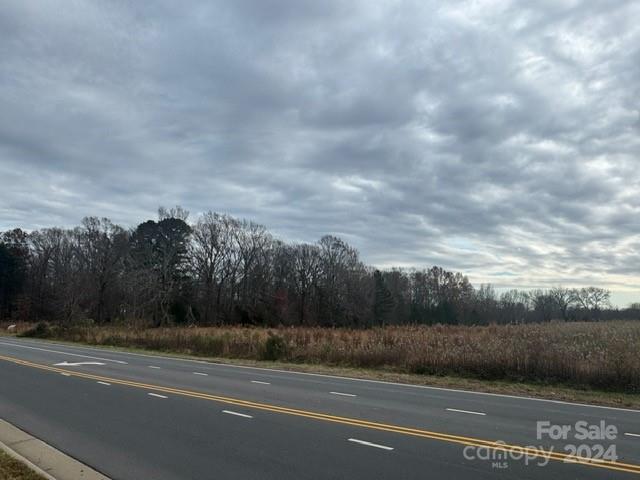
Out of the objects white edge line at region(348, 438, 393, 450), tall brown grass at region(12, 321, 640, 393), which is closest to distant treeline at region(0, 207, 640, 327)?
tall brown grass at region(12, 321, 640, 393)

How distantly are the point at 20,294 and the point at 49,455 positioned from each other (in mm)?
93601

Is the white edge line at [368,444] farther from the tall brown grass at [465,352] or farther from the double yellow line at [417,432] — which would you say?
the tall brown grass at [465,352]

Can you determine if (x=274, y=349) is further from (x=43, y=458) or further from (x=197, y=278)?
(x=197, y=278)

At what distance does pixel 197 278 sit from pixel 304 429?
77.9m

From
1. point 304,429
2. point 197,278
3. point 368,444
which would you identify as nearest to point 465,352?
point 304,429

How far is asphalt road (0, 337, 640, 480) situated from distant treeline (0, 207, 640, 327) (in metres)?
58.4

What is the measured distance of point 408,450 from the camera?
702 cm

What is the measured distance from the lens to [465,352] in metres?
17.4

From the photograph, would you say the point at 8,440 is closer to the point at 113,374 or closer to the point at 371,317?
the point at 113,374

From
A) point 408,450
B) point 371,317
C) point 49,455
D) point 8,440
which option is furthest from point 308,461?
point 371,317

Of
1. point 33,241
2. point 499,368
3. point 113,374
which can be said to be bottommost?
point 113,374

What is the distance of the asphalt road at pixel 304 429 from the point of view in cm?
630

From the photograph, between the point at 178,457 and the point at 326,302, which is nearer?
the point at 178,457

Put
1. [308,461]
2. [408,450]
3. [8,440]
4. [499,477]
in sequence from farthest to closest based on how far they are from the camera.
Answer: [8,440]
[408,450]
[308,461]
[499,477]
